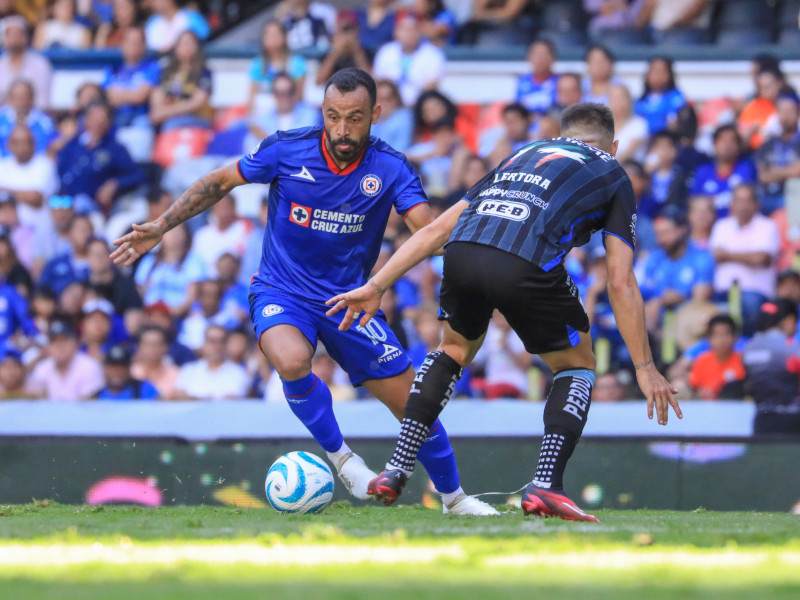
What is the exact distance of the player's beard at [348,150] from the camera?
6.12 m

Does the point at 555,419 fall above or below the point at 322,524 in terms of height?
above

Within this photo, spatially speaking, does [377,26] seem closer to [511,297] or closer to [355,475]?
[355,475]

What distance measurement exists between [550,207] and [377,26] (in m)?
8.20

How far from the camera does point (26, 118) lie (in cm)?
1281

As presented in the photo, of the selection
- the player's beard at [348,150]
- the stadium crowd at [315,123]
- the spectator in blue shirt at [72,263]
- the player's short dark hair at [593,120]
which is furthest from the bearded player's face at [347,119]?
the spectator in blue shirt at [72,263]

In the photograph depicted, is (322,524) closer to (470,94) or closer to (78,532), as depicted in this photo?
(78,532)

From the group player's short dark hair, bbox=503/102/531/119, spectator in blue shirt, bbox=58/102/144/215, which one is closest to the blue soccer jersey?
player's short dark hair, bbox=503/102/531/119

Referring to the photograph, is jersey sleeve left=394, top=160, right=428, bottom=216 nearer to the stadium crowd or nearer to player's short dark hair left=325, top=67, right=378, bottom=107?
player's short dark hair left=325, top=67, right=378, bottom=107

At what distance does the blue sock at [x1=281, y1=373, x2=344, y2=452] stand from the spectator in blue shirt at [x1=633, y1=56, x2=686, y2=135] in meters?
5.83

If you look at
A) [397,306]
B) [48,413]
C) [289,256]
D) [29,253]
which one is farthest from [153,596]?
[29,253]

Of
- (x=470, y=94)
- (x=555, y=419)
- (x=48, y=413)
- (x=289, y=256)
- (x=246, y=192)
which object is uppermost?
(x=470, y=94)

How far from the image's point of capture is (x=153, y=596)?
2.81 meters

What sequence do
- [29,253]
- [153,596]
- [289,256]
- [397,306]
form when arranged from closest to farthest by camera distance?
[153,596]
[289,256]
[397,306]
[29,253]

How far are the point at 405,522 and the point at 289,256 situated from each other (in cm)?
170
